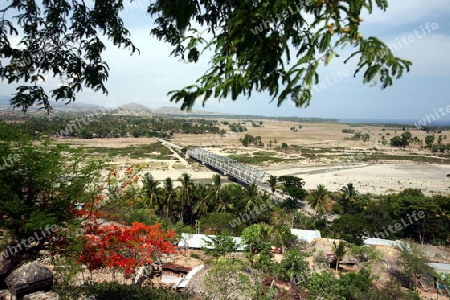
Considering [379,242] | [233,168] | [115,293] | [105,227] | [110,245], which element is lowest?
[379,242]

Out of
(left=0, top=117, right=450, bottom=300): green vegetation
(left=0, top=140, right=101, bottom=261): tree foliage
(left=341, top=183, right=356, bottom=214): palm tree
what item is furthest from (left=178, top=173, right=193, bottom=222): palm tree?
(left=0, top=140, right=101, bottom=261): tree foliage

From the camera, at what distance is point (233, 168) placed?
164ft

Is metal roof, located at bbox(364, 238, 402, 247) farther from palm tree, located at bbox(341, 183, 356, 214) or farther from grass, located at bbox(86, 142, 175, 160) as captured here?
grass, located at bbox(86, 142, 175, 160)

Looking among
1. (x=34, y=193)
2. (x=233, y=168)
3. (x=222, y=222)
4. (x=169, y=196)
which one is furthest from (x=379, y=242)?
(x=233, y=168)

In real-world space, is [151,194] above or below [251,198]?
above

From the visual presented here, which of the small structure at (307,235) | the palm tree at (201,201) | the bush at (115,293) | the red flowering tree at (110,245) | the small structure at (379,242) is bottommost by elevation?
the small structure at (379,242)

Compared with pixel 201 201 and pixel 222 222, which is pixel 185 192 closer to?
pixel 201 201

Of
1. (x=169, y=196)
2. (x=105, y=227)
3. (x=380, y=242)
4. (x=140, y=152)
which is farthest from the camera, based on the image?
(x=140, y=152)

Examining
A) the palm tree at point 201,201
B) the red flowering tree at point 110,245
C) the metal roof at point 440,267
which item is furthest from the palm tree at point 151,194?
the metal roof at point 440,267

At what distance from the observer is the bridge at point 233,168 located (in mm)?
45325

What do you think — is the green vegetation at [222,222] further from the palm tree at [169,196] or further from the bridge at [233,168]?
the bridge at [233,168]

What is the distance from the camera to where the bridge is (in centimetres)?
4533

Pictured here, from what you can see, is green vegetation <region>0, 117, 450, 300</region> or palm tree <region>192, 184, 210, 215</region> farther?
palm tree <region>192, 184, 210, 215</region>

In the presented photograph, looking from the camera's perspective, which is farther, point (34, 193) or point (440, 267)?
point (440, 267)
